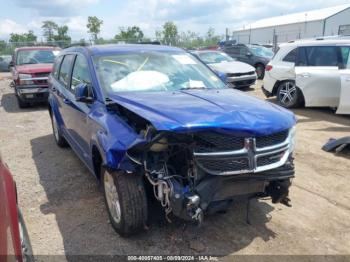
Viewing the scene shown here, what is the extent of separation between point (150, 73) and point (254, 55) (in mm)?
13939

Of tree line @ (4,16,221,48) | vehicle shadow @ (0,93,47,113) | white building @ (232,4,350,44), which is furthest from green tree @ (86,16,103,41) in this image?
vehicle shadow @ (0,93,47,113)

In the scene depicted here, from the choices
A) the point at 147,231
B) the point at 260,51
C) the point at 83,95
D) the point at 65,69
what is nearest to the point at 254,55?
the point at 260,51

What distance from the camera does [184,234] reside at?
372cm

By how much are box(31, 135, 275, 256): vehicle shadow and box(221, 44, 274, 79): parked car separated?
13724mm

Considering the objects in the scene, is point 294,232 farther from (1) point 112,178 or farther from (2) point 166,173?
(1) point 112,178

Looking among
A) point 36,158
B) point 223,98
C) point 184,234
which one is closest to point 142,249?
point 184,234

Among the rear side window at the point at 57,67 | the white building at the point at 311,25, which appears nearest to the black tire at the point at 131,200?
the rear side window at the point at 57,67

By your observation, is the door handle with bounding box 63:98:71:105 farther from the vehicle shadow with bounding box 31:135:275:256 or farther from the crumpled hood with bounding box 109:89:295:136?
the crumpled hood with bounding box 109:89:295:136

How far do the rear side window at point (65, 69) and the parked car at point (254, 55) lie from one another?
1260 centimetres

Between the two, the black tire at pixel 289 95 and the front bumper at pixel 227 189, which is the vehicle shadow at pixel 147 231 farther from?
the black tire at pixel 289 95

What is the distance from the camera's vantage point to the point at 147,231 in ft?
12.3

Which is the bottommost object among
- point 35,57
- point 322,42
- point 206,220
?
point 206,220

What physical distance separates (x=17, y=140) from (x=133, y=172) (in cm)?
532

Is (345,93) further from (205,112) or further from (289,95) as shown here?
(205,112)
